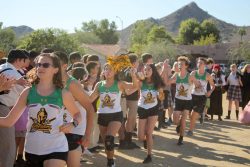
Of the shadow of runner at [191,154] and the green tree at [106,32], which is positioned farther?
the green tree at [106,32]

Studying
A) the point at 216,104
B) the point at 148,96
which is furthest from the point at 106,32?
the point at 148,96

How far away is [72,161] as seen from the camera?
17.5ft

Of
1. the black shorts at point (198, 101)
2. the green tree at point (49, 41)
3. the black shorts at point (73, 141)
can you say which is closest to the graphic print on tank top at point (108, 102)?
the black shorts at point (73, 141)

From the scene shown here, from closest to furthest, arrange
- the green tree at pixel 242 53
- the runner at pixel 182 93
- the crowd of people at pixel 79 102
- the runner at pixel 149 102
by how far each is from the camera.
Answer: the crowd of people at pixel 79 102
the runner at pixel 149 102
the runner at pixel 182 93
the green tree at pixel 242 53

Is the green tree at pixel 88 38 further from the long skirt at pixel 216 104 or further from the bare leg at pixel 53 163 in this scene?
the bare leg at pixel 53 163

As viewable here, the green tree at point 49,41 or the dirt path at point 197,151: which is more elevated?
the green tree at point 49,41

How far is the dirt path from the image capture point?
812 centimetres

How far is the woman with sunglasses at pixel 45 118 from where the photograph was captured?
162 inches

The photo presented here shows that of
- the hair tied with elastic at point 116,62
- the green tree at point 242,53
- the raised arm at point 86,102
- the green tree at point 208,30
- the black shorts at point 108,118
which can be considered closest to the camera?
the raised arm at point 86,102

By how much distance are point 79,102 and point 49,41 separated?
44.3 metres

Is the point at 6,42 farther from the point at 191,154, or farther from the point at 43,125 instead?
the point at 43,125

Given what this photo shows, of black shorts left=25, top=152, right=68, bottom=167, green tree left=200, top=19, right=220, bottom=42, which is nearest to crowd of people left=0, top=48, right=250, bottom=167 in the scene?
black shorts left=25, top=152, right=68, bottom=167

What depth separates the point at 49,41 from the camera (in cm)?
4791

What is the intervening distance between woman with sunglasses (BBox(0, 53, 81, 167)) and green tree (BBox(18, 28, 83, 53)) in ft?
137
